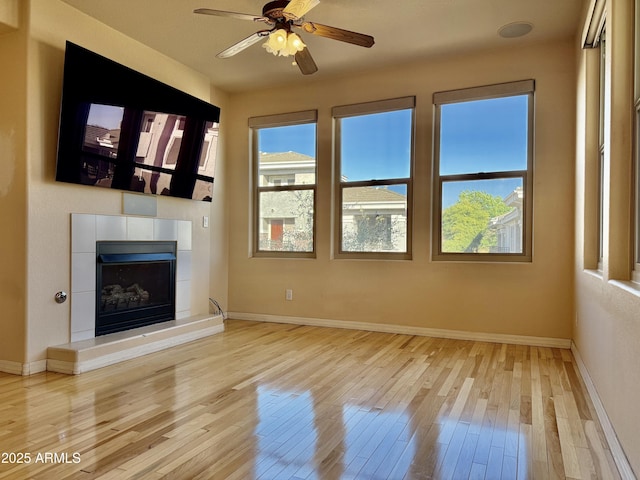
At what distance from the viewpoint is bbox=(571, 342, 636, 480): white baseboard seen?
1.75 meters

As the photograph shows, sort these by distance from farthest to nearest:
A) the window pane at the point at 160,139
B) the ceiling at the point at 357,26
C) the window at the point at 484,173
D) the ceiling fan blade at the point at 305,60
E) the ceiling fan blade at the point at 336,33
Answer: the window at the point at 484,173 → the window pane at the point at 160,139 → the ceiling at the point at 357,26 → the ceiling fan blade at the point at 305,60 → the ceiling fan blade at the point at 336,33

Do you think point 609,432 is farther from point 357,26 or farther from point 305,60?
point 357,26

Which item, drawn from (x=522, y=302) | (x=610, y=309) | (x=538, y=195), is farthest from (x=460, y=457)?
(x=538, y=195)

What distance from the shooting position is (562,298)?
3912mm

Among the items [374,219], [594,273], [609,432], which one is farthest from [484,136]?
[609,432]

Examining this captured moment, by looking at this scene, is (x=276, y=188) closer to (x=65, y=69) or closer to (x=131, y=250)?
(x=131, y=250)

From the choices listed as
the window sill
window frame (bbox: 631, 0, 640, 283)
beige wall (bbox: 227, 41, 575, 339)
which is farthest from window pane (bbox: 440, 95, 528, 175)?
window frame (bbox: 631, 0, 640, 283)

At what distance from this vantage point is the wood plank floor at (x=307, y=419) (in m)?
1.83

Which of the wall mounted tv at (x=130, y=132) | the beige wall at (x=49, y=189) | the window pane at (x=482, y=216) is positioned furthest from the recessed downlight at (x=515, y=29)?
the beige wall at (x=49, y=189)

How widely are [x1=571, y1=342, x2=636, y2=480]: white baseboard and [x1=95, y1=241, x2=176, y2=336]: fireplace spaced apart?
3.61 m

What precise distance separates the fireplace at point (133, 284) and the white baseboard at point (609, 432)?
361 centimetres

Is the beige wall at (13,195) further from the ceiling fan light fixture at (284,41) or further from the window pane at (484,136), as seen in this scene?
the window pane at (484,136)

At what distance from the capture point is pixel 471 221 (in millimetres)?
4281

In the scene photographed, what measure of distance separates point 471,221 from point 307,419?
277 cm
